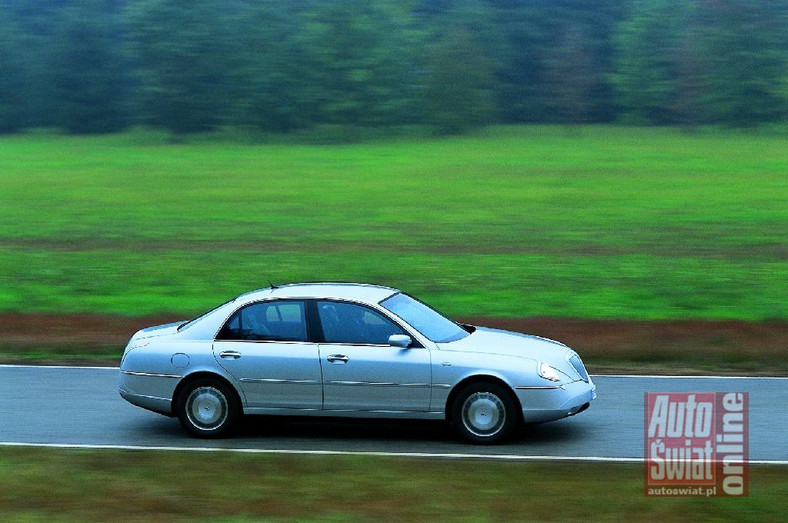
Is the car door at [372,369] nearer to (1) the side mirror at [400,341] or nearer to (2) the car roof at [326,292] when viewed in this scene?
(1) the side mirror at [400,341]

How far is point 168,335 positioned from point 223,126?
2750 inches

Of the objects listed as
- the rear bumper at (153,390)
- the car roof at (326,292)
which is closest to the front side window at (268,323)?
the car roof at (326,292)

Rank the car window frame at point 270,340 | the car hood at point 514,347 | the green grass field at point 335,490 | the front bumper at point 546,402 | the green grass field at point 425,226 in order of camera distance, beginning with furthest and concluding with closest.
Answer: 1. the green grass field at point 425,226
2. the car window frame at point 270,340
3. the car hood at point 514,347
4. the front bumper at point 546,402
5. the green grass field at point 335,490

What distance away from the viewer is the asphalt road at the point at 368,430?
1042 cm

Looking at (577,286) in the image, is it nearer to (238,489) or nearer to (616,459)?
(616,459)

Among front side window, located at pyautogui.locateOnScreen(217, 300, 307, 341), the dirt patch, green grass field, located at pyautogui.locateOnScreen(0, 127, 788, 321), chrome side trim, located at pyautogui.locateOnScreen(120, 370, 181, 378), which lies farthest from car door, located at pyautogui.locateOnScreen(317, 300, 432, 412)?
green grass field, located at pyautogui.locateOnScreen(0, 127, 788, 321)

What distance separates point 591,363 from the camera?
15453 mm

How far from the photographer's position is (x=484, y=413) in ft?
34.5

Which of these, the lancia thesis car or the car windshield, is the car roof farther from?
the car windshield

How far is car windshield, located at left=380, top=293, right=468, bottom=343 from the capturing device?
10.9 meters

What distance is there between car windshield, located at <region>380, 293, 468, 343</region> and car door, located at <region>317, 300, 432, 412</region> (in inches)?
9.5

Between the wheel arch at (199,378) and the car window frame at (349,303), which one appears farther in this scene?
the wheel arch at (199,378)

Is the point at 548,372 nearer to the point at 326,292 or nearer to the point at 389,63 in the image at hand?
the point at 326,292

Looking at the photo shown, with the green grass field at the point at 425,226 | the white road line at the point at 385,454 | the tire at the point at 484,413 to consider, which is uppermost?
the green grass field at the point at 425,226
